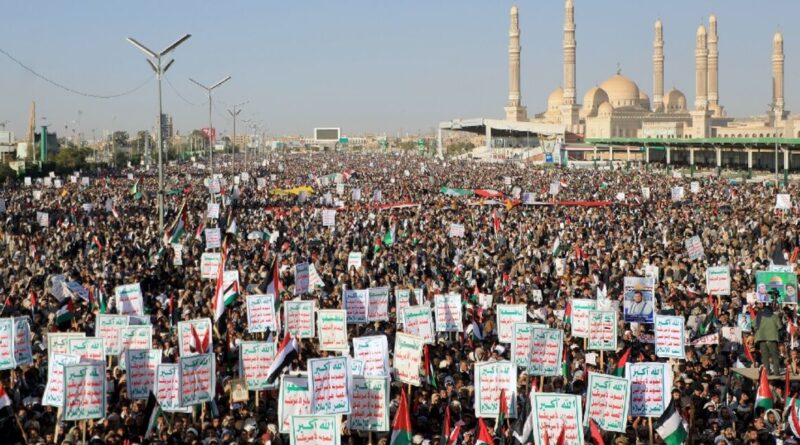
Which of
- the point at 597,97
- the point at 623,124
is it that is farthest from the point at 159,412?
the point at 597,97

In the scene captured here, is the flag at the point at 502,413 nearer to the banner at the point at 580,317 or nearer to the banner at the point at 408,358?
the banner at the point at 408,358

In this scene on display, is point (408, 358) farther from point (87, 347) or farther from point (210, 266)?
point (210, 266)

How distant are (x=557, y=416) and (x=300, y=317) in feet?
15.7

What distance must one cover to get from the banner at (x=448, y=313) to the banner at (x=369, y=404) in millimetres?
4145

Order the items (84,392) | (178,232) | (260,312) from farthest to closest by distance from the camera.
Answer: (178,232), (260,312), (84,392)

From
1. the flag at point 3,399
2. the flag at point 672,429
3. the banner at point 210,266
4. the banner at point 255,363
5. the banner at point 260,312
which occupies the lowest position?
the flag at point 672,429

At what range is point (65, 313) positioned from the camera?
13906mm

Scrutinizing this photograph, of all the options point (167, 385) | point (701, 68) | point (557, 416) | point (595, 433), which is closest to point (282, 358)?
point (167, 385)

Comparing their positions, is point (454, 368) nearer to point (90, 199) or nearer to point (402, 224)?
point (402, 224)

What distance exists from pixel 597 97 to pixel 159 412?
122 meters

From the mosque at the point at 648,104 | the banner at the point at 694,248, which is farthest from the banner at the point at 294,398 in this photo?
the mosque at the point at 648,104

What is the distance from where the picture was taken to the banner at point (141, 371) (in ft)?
31.9

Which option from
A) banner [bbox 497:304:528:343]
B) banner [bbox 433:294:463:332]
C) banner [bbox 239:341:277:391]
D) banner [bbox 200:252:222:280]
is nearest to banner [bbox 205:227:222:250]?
banner [bbox 200:252:222:280]

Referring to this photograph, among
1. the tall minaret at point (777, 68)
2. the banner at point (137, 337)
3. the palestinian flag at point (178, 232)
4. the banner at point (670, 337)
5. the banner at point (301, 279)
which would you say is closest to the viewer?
the banner at point (137, 337)
